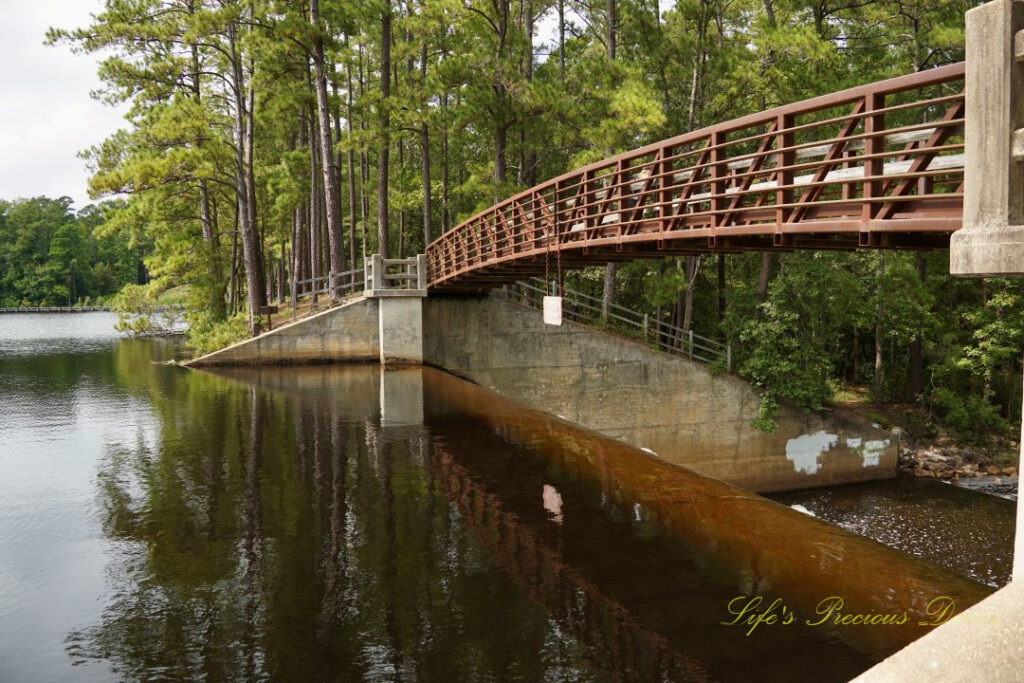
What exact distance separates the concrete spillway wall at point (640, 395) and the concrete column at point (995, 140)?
15.0 metres

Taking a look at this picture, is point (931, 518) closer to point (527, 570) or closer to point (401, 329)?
point (401, 329)

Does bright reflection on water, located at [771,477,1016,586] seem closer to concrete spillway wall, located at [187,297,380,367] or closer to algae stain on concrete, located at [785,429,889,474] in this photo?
algae stain on concrete, located at [785,429,889,474]

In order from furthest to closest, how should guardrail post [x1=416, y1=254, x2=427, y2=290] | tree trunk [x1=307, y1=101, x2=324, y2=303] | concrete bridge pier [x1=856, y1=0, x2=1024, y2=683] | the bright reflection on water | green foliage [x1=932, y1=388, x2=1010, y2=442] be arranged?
1. tree trunk [x1=307, y1=101, x2=324, y2=303]
2. green foliage [x1=932, y1=388, x2=1010, y2=442]
3. guardrail post [x1=416, y1=254, x2=427, y2=290]
4. the bright reflection on water
5. concrete bridge pier [x1=856, y1=0, x2=1024, y2=683]

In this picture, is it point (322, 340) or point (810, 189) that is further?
point (322, 340)

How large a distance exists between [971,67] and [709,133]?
12.4 feet

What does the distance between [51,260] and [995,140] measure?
103 meters

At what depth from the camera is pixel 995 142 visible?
466 centimetres

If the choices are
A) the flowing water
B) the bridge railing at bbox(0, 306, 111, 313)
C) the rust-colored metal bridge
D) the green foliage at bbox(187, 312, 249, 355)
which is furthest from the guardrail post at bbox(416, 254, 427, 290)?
the bridge railing at bbox(0, 306, 111, 313)

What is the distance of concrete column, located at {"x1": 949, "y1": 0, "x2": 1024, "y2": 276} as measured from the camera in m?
4.52

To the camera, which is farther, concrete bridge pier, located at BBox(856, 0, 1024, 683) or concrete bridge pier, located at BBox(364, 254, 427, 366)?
concrete bridge pier, located at BBox(364, 254, 427, 366)

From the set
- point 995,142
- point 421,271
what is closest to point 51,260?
point 421,271

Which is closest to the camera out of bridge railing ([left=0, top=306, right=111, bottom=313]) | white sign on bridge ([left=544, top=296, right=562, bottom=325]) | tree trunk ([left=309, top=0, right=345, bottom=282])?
white sign on bridge ([left=544, top=296, right=562, bottom=325])

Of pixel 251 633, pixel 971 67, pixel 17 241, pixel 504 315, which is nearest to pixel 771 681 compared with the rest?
pixel 251 633

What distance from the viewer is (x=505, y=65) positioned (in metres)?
20.3
